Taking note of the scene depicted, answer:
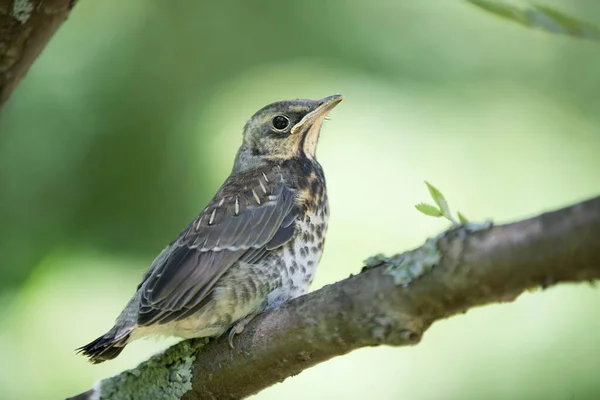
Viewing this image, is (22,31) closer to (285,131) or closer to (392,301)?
(285,131)

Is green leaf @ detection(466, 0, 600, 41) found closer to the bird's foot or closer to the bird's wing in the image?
the bird's foot

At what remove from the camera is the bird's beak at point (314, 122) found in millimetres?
3924

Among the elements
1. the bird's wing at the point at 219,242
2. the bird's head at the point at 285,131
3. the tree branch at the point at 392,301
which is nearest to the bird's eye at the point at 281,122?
the bird's head at the point at 285,131

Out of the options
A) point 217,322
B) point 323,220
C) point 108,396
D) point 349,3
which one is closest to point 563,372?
point 323,220

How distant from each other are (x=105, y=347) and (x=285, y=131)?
1.49m

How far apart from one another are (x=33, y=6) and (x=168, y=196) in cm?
212

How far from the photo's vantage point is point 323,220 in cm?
370

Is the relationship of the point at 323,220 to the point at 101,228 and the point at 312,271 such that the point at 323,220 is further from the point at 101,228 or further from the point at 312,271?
the point at 101,228

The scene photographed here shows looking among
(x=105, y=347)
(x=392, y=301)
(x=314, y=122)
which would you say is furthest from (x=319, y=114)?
(x=392, y=301)

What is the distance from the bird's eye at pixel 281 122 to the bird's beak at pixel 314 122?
0.06 metres

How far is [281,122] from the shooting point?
161 inches

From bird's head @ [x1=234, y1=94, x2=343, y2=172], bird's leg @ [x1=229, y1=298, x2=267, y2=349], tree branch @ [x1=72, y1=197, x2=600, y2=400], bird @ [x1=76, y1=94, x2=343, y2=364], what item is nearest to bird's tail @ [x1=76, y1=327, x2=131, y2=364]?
bird @ [x1=76, y1=94, x2=343, y2=364]

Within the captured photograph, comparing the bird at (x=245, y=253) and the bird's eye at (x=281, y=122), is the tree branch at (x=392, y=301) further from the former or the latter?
the bird's eye at (x=281, y=122)

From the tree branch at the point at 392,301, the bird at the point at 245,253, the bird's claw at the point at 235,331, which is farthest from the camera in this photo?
the bird at the point at 245,253
